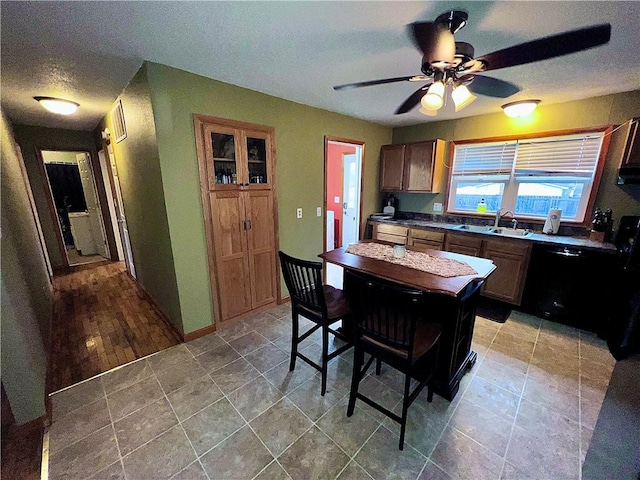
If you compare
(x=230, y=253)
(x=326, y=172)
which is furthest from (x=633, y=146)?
(x=230, y=253)

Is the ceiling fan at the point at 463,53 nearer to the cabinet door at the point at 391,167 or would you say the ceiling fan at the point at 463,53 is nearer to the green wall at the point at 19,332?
the cabinet door at the point at 391,167

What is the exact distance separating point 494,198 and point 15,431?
515 cm

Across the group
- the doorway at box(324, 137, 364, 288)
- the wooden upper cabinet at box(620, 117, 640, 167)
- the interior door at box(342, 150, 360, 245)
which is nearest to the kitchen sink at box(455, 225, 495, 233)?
the wooden upper cabinet at box(620, 117, 640, 167)

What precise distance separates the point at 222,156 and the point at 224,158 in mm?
26

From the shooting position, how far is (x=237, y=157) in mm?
2574

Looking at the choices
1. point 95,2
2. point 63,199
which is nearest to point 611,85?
point 95,2

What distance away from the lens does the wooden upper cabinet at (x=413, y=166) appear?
3807mm

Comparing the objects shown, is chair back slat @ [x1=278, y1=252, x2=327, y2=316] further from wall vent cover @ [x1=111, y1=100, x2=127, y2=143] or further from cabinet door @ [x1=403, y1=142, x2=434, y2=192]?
cabinet door @ [x1=403, y1=142, x2=434, y2=192]

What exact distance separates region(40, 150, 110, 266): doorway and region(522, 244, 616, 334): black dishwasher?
23.3 feet

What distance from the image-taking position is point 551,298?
9.26ft

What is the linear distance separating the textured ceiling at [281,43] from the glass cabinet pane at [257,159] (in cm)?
52

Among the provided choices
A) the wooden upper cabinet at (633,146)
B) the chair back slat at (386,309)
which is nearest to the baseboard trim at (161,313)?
the chair back slat at (386,309)

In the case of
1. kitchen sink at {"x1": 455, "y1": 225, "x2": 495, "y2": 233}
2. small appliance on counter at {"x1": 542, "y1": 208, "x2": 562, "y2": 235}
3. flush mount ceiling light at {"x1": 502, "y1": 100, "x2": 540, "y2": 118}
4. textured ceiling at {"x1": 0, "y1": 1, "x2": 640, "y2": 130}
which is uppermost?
textured ceiling at {"x1": 0, "y1": 1, "x2": 640, "y2": 130}

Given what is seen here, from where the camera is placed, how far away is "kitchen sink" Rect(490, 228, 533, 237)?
3033 millimetres
